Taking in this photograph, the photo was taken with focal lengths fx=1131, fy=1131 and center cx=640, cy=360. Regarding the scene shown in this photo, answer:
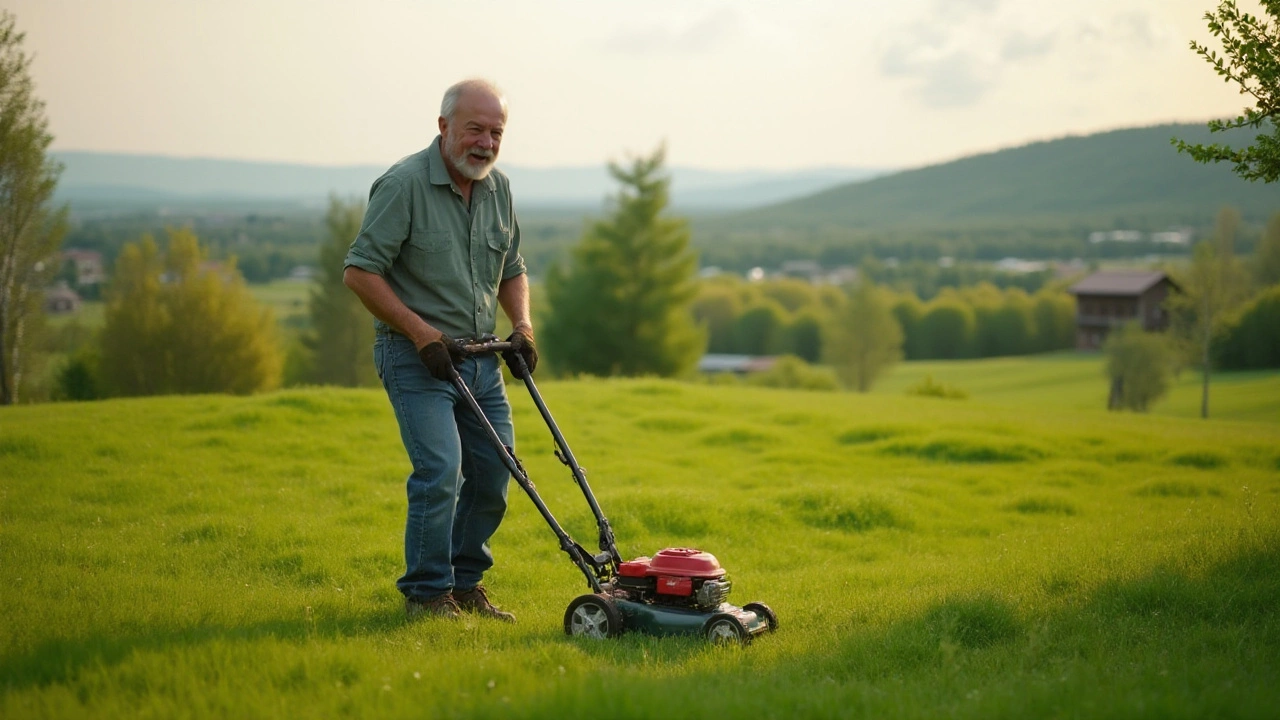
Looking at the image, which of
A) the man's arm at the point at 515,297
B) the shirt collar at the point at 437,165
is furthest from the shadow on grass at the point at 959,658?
the shirt collar at the point at 437,165

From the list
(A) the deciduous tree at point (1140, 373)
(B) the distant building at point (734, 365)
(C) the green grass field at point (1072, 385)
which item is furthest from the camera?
(B) the distant building at point (734, 365)

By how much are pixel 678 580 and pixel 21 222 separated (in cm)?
Answer: 3640

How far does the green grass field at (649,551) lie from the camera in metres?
4.89

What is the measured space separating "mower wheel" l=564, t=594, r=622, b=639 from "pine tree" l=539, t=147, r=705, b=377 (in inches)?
1777

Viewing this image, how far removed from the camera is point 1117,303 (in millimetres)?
83312

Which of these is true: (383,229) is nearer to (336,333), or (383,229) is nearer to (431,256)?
(431,256)

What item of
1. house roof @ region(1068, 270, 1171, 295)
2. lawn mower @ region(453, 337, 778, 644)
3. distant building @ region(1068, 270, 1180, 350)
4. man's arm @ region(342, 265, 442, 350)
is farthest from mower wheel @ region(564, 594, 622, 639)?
house roof @ region(1068, 270, 1171, 295)

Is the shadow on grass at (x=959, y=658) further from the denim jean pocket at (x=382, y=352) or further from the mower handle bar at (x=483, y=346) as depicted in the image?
the mower handle bar at (x=483, y=346)

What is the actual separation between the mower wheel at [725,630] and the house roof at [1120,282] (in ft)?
268

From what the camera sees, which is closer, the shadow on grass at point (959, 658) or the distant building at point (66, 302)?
the shadow on grass at point (959, 658)

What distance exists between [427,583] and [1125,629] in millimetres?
3957

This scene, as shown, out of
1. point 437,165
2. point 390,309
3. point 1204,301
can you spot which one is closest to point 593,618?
point 390,309

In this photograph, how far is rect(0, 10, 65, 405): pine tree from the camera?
33.3 m

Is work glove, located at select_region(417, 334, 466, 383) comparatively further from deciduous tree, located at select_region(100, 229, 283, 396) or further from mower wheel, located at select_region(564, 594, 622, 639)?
deciduous tree, located at select_region(100, 229, 283, 396)
